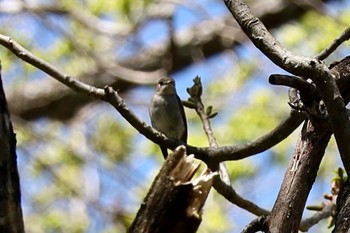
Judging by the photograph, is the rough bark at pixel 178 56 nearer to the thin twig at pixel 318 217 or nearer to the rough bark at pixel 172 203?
the thin twig at pixel 318 217

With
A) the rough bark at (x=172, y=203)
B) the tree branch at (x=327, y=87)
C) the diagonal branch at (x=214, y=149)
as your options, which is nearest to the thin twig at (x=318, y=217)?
the diagonal branch at (x=214, y=149)

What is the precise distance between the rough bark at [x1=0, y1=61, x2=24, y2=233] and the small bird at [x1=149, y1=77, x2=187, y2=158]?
10.3ft

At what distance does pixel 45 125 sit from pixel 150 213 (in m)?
7.01

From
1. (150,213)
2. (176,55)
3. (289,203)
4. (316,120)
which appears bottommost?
(150,213)

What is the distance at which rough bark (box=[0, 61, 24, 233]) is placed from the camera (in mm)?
2209

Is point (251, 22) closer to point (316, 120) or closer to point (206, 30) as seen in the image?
point (316, 120)

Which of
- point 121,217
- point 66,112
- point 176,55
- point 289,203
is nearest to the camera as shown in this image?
point 289,203

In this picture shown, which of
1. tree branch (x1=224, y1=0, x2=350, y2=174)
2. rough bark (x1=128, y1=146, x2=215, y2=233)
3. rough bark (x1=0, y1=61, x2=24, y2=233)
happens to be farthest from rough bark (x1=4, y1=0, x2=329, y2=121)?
rough bark (x1=128, y1=146, x2=215, y2=233)

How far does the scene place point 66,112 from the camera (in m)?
8.83

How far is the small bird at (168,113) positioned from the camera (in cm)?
565

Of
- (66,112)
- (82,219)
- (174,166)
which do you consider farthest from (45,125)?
(174,166)

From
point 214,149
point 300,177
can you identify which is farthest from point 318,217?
point 300,177

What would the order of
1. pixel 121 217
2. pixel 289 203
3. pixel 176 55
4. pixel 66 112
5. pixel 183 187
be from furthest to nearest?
pixel 66 112, pixel 176 55, pixel 121 217, pixel 289 203, pixel 183 187

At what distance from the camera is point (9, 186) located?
226 centimetres
